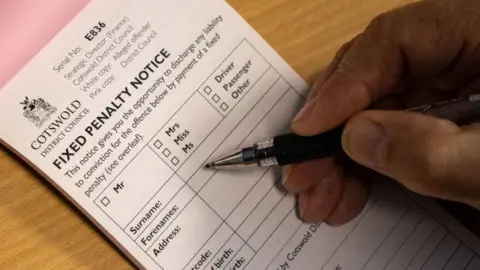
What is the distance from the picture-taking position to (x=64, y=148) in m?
0.51

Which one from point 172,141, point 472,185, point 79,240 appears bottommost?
point 79,240

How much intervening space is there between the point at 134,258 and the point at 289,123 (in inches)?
6.9

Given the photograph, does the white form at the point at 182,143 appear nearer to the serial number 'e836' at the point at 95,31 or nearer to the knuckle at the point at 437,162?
the serial number 'e836' at the point at 95,31

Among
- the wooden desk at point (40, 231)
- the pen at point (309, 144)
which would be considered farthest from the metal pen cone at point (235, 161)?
the wooden desk at point (40, 231)

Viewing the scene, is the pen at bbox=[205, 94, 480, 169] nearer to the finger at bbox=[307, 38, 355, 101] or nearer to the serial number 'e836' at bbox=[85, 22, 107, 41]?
the finger at bbox=[307, 38, 355, 101]

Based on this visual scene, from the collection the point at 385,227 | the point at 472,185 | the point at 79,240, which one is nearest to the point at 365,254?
the point at 385,227

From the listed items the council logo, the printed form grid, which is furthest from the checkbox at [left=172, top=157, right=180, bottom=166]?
the council logo

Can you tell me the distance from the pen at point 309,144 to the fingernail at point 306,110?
0.02 m

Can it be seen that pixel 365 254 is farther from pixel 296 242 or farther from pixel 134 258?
pixel 134 258

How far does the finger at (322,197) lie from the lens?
553mm

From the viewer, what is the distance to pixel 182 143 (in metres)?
0.54

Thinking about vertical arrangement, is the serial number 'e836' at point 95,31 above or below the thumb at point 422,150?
below

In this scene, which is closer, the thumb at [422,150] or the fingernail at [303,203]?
the thumb at [422,150]

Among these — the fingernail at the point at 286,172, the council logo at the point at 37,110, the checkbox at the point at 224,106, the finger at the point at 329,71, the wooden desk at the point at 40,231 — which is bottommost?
the wooden desk at the point at 40,231
